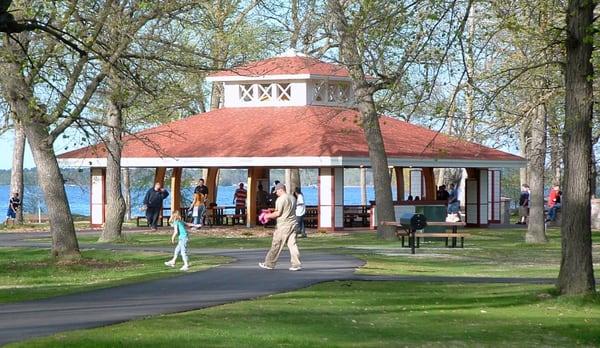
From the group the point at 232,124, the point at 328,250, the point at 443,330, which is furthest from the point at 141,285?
the point at 232,124

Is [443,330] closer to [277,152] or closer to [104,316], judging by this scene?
[104,316]

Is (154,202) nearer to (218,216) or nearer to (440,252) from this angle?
(218,216)

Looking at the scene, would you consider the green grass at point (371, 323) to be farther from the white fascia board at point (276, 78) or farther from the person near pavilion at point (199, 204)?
the white fascia board at point (276, 78)

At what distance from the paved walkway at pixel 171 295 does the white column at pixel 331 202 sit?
49.6 feet

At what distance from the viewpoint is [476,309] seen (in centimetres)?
1861

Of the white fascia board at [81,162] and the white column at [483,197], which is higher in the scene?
the white fascia board at [81,162]

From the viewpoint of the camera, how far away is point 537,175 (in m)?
37.4

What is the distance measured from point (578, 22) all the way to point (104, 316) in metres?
8.33

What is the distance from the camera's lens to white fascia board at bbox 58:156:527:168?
4453 centimetres

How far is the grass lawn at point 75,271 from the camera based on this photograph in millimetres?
21844

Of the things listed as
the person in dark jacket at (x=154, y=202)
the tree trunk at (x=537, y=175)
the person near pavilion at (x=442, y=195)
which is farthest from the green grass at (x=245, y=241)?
the person near pavilion at (x=442, y=195)

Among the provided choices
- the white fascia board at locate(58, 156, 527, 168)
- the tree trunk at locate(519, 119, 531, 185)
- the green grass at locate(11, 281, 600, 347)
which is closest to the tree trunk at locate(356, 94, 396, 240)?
the white fascia board at locate(58, 156, 527, 168)

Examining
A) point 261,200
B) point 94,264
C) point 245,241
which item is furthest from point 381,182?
point 94,264

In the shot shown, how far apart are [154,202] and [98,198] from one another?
3.46 metres
